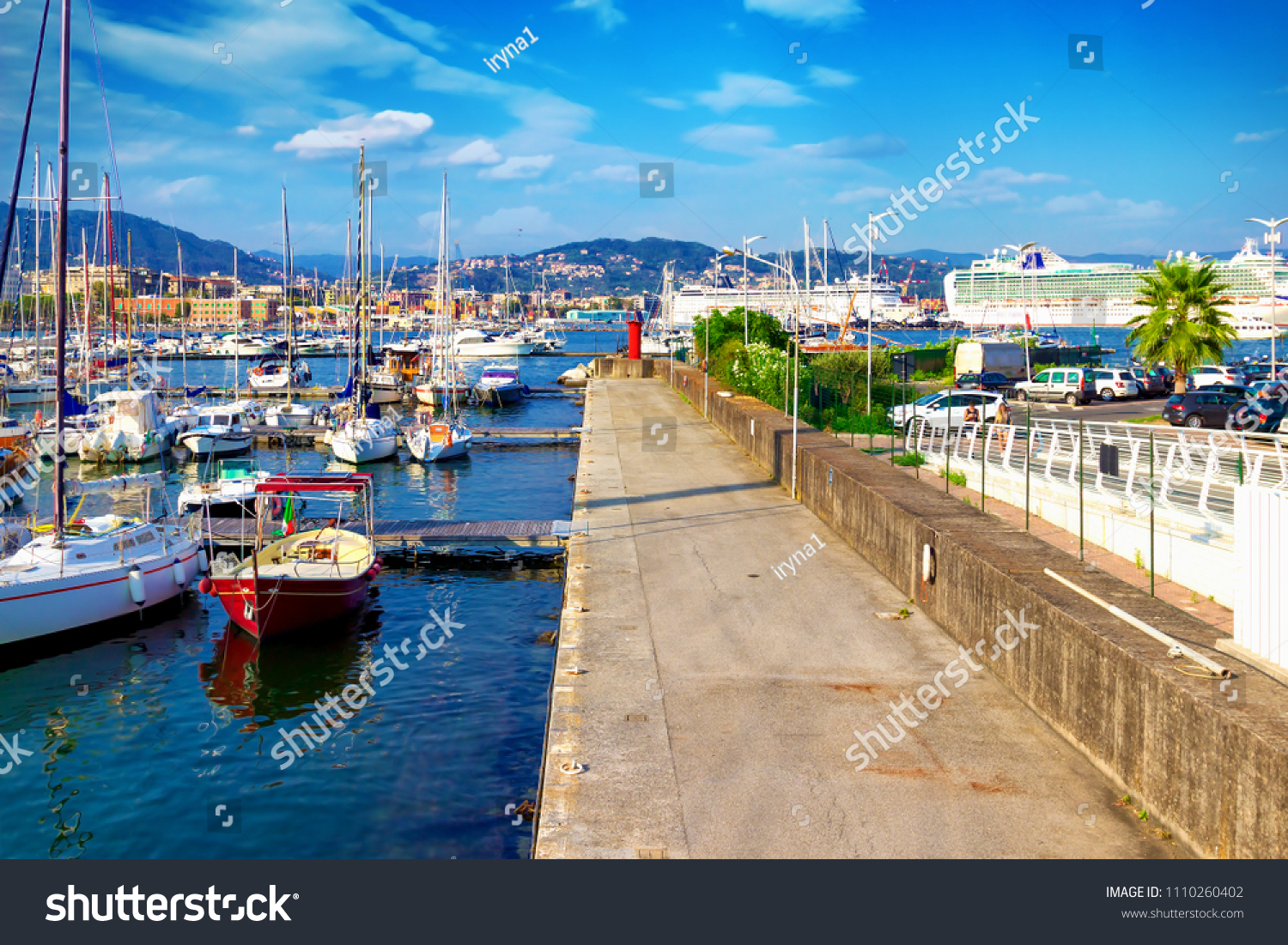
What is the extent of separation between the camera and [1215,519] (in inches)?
493

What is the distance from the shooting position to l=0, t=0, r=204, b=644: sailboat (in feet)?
58.9

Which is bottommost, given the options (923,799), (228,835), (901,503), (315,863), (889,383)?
(228,835)

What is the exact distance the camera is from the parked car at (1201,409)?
105 ft

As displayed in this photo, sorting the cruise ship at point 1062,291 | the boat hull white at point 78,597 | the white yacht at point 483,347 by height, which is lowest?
the boat hull white at point 78,597

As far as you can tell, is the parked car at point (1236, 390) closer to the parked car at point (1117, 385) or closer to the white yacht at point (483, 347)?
the parked car at point (1117, 385)

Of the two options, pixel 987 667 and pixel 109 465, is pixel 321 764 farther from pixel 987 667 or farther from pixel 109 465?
pixel 109 465

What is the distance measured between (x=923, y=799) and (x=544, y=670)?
919cm

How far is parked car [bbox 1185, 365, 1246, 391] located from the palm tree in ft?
2.27

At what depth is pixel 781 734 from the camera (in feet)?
34.1

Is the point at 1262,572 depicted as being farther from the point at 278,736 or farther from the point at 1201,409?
the point at 1201,409

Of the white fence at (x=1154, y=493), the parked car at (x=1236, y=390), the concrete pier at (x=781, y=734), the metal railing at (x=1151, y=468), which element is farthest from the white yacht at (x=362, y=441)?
the parked car at (x=1236, y=390)

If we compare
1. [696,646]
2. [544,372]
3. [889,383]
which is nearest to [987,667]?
[696,646]

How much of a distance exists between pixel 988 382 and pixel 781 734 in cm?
3972

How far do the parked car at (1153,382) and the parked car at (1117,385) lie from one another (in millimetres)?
616
